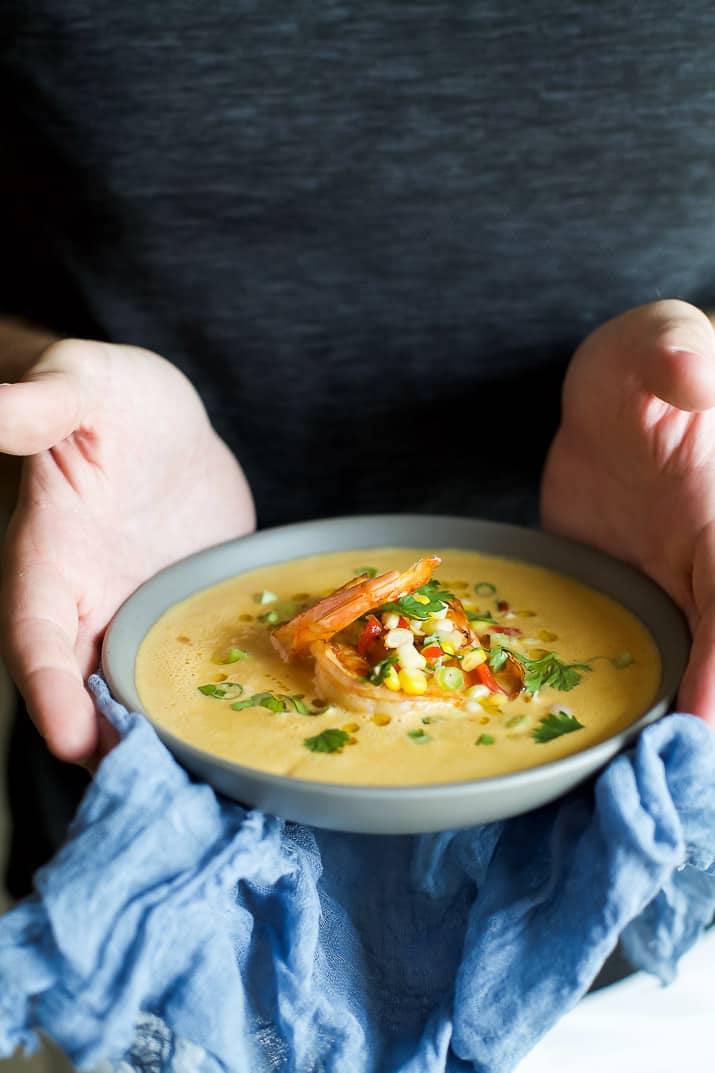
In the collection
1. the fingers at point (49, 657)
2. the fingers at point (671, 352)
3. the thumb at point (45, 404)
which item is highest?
the thumb at point (45, 404)

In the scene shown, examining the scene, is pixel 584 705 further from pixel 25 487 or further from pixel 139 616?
pixel 25 487

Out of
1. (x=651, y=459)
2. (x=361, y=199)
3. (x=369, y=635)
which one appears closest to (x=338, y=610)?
(x=369, y=635)

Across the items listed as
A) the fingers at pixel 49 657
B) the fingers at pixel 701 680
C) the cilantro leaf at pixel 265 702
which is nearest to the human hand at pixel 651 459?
the fingers at pixel 701 680

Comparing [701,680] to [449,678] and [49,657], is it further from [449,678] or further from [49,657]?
[49,657]

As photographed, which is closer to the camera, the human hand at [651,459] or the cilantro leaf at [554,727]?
the cilantro leaf at [554,727]

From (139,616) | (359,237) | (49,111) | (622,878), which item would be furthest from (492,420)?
(622,878)

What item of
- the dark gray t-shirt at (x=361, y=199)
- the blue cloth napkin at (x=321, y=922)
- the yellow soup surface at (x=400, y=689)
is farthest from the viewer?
the dark gray t-shirt at (x=361, y=199)

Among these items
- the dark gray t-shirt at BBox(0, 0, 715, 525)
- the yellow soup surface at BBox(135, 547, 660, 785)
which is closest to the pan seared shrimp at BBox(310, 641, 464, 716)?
the yellow soup surface at BBox(135, 547, 660, 785)

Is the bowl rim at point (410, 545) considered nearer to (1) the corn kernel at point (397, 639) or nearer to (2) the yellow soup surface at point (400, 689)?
(2) the yellow soup surface at point (400, 689)

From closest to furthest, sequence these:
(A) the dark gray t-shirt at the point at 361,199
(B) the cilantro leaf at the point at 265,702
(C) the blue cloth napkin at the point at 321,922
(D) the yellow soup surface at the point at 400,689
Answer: (C) the blue cloth napkin at the point at 321,922 → (D) the yellow soup surface at the point at 400,689 → (B) the cilantro leaf at the point at 265,702 → (A) the dark gray t-shirt at the point at 361,199

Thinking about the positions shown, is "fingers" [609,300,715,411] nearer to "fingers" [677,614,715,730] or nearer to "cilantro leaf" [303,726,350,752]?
"fingers" [677,614,715,730]
